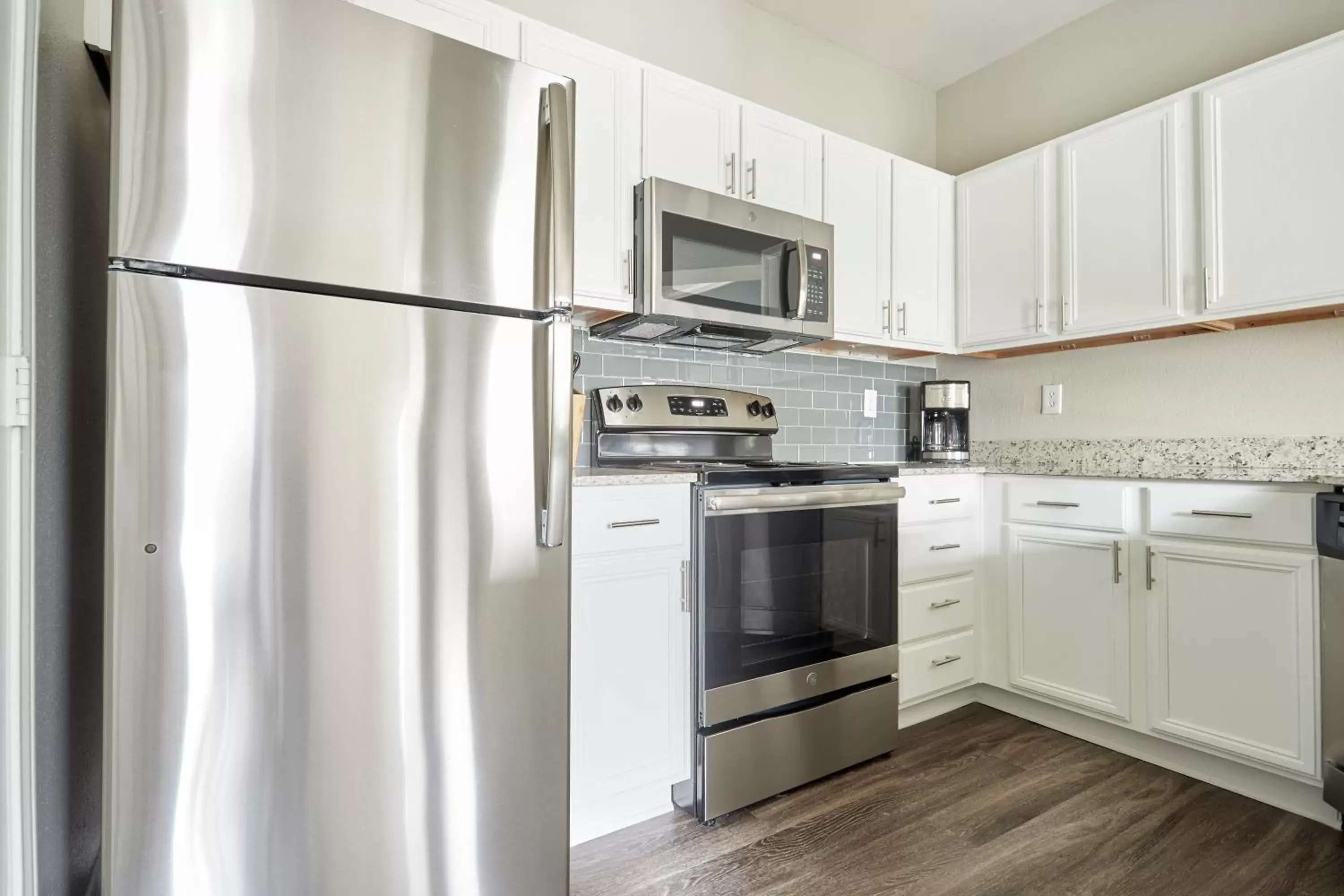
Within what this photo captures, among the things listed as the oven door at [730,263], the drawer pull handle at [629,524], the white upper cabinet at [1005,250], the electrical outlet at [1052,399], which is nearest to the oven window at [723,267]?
the oven door at [730,263]

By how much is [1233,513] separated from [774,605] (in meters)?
1.36

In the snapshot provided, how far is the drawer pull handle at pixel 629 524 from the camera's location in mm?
1761

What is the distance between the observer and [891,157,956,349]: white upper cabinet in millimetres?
2738

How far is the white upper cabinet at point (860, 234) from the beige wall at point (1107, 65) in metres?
0.78

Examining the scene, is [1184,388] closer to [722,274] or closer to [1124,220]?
[1124,220]

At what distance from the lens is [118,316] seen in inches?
39.4

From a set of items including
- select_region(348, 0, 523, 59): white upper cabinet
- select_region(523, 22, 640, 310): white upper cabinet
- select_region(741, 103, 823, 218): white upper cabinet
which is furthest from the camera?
select_region(741, 103, 823, 218): white upper cabinet

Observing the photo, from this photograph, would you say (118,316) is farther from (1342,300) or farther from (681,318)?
(1342,300)

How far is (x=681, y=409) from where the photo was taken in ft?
7.73

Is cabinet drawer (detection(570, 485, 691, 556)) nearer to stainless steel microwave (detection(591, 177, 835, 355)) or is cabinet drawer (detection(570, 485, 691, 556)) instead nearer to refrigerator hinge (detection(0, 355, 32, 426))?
stainless steel microwave (detection(591, 177, 835, 355))

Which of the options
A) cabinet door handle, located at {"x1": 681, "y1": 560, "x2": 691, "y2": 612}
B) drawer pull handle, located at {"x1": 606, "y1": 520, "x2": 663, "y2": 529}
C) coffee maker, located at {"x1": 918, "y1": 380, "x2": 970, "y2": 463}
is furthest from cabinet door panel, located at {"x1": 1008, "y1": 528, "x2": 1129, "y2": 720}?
drawer pull handle, located at {"x1": 606, "y1": 520, "x2": 663, "y2": 529}

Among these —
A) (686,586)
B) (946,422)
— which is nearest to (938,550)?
(946,422)

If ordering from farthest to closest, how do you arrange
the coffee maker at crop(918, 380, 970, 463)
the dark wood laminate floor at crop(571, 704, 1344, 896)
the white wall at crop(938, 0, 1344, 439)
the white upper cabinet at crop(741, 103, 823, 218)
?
the coffee maker at crop(918, 380, 970, 463)
the white upper cabinet at crop(741, 103, 823, 218)
the white wall at crop(938, 0, 1344, 439)
the dark wood laminate floor at crop(571, 704, 1344, 896)

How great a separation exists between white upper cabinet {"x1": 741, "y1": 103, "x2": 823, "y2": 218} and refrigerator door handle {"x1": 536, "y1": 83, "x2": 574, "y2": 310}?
1.09 m
